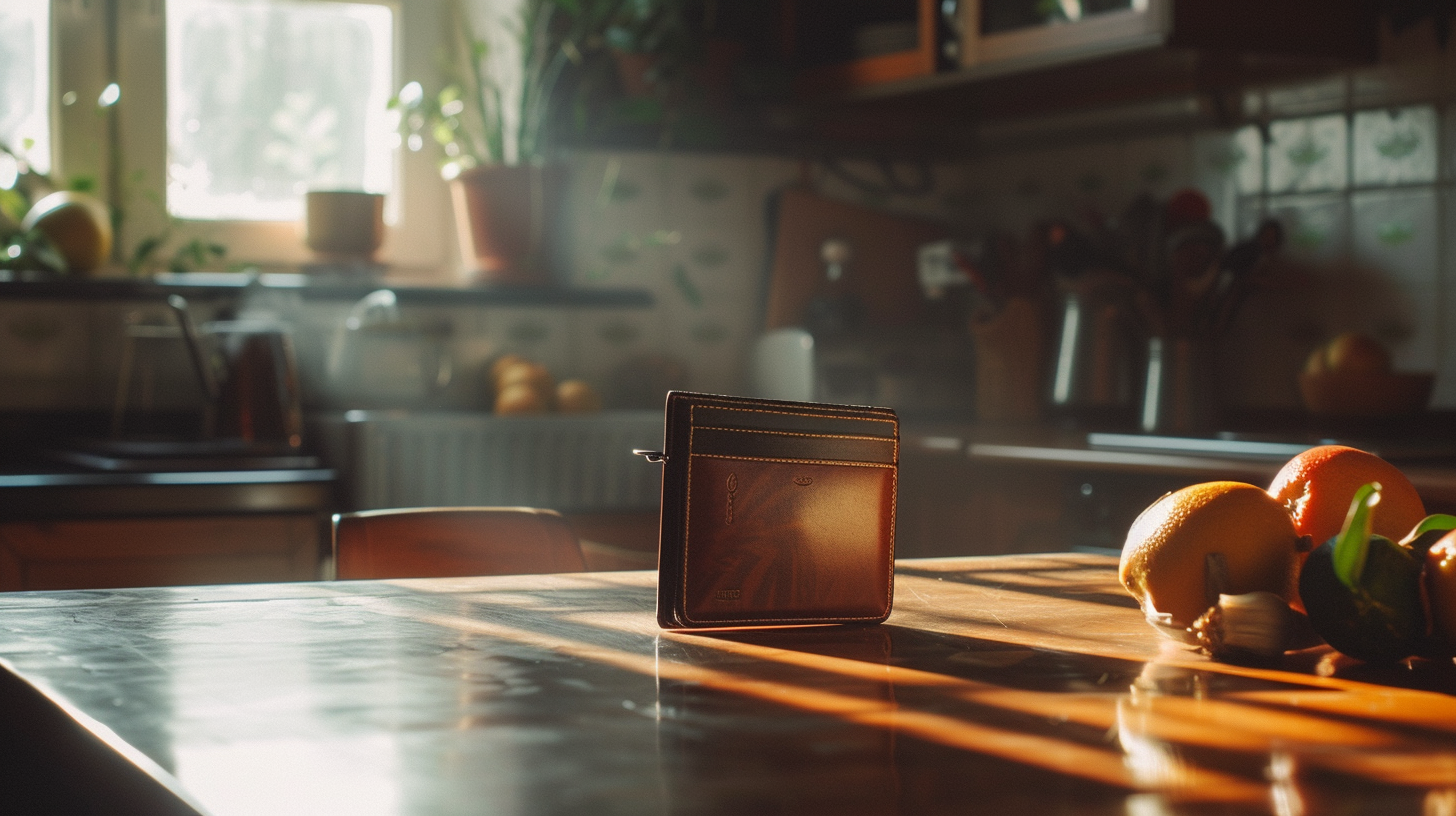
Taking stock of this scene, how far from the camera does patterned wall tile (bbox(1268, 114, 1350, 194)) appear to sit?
8.05ft

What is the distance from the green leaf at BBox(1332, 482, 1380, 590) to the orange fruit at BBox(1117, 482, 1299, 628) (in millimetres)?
71

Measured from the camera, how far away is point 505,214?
2990 millimetres

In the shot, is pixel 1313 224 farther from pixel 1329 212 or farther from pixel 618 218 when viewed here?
pixel 618 218

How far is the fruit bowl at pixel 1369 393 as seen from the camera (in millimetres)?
2195

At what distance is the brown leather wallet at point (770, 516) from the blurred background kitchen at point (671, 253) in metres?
1.04

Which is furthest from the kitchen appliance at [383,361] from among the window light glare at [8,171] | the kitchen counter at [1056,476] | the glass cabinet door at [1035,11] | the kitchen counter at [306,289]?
the glass cabinet door at [1035,11]

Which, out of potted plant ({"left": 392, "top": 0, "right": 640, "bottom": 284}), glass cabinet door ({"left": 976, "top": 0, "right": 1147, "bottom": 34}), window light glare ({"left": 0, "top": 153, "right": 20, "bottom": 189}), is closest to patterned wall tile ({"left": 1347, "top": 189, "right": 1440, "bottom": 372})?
glass cabinet door ({"left": 976, "top": 0, "right": 1147, "bottom": 34})

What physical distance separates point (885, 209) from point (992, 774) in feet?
8.95

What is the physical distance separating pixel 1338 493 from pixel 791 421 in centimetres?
33

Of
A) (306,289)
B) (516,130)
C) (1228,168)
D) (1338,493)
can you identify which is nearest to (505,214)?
(516,130)

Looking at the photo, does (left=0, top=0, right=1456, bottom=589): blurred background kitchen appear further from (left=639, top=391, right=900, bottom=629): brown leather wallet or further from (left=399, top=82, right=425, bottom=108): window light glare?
(left=639, top=391, right=900, bottom=629): brown leather wallet

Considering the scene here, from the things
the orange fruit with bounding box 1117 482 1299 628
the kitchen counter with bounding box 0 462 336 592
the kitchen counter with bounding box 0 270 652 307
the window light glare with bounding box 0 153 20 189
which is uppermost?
the window light glare with bounding box 0 153 20 189

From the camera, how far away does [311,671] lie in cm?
78

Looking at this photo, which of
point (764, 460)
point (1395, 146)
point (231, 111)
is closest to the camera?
point (764, 460)
